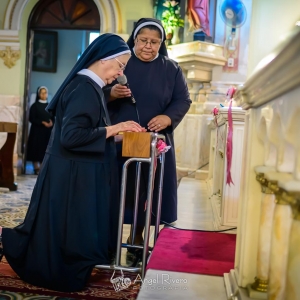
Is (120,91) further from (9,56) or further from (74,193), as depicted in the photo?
(9,56)

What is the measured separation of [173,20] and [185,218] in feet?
14.9

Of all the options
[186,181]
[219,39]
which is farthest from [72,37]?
[186,181]

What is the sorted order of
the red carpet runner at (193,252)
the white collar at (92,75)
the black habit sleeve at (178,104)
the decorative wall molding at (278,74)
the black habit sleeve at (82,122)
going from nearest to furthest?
the decorative wall molding at (278,74) → the red carpet runner at (193,252) → the black habit sleeve at (82,122) → the white collar at (92,75) → the black habit sleeve at (178,104)

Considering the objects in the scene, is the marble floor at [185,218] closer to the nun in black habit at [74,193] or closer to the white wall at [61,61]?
the nun in black habit at [74,193]

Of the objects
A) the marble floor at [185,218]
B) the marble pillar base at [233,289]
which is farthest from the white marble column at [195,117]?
the marble pillar base at [233,289]

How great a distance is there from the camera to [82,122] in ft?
7.55

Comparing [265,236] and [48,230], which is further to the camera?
[48,230]

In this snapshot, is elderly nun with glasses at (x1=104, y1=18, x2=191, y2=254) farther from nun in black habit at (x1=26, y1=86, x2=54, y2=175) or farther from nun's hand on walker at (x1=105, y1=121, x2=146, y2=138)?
nun in black habit at (x1=26, y1=86, x2=54, y2=175)

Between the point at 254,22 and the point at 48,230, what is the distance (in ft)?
4.69

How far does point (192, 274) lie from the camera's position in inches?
77.3

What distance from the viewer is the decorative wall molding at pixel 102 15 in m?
7.97

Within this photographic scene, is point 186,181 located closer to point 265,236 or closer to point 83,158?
point 83,158

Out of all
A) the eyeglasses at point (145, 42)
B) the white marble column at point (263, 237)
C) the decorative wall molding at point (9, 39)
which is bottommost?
the white marble column at point (263, 237)

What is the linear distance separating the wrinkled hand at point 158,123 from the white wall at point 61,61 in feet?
30.2
